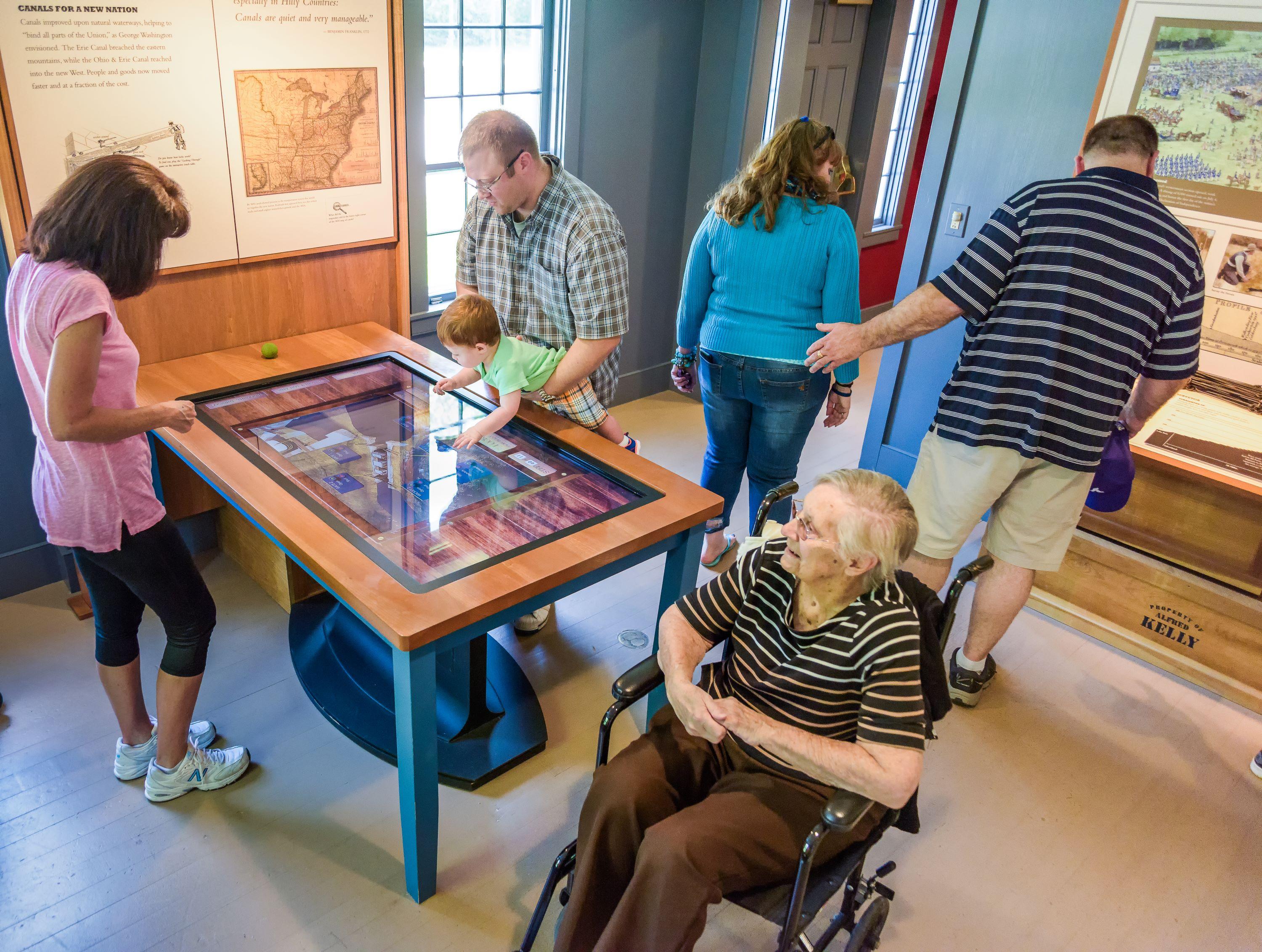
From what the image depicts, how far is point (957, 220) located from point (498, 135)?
219 centimetres

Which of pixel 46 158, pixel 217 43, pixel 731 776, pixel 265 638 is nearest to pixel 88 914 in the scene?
pixel 265 638

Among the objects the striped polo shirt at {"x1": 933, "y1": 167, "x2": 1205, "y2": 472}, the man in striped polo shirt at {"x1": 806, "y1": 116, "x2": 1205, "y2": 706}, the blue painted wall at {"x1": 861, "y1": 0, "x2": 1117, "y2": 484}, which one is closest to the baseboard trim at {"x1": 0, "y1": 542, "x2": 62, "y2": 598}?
the man in striped polo shirt at {"x1": 806, "y1": 116, "x2": 1205, "y2": 706}

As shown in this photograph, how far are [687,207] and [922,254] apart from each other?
4.29 ft

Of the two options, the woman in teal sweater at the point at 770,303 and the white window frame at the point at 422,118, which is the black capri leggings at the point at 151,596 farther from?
the white window frame at the point at 422,118

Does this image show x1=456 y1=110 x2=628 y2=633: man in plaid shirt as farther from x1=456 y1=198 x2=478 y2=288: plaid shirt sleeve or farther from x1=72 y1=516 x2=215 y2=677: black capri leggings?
x1=72 y1=516 x2=215 y2=677: black capri leggings

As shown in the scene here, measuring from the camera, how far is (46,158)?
259 centimetres

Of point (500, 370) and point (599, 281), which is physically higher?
point (599, 281)

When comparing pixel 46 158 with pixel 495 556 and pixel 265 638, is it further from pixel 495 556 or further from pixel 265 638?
pixel 495 556

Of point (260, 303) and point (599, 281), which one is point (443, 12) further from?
point (599, 281)

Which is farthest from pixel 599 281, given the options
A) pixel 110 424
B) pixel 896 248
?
pixel 896 248

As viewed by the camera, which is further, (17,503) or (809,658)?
(17,503)

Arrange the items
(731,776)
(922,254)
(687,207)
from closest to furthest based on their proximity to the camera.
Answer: (731,776), (922,254), (687,207)

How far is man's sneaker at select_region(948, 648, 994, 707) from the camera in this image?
304 centimetres

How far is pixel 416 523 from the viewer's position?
2203 millimetres
